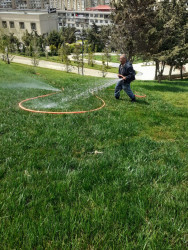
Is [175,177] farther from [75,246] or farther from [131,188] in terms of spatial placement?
[75,246]

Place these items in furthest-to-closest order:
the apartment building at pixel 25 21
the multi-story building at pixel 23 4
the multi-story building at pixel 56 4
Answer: the multi-story building at pixel 23 4
the multi-story building at pixel 56 4
the apartment building at pixel 25 21

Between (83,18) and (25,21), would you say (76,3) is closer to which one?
(83,18)

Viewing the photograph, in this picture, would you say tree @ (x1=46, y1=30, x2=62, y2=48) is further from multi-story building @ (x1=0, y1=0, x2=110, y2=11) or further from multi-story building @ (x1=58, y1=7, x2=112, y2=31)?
multi-story building @ (x1=0, y1=0, x2=110, y2=11)

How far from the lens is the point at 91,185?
286 cm

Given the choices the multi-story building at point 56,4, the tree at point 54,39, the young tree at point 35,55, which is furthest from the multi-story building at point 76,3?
the young tree at point 35,55

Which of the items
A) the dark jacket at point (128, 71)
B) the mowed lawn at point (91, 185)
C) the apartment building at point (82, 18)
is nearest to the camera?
the mowed lawn at point (91, 185)

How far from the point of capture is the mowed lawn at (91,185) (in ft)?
6.64

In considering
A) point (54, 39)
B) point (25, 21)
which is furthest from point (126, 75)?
point (25, 21)

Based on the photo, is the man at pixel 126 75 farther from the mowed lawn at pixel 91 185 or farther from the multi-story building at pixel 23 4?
the multi-story building at pixel 23 4

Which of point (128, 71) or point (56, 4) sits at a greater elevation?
point (56, 4)

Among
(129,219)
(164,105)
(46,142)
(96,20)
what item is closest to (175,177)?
(129,219)

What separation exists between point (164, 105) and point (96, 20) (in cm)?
10484

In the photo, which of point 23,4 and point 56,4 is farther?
point 23,4

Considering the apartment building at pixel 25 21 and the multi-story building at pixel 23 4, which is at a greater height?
the multi-story building at pixel 23 4
